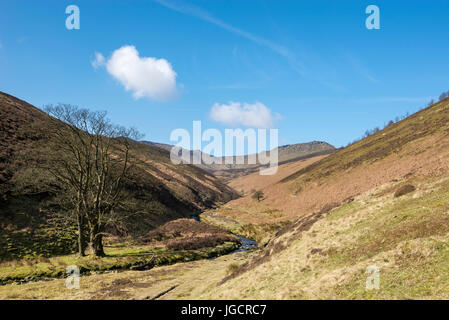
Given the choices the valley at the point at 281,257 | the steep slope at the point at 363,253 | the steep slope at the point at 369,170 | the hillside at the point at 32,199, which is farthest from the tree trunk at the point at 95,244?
the steep slope at the point at 369,170

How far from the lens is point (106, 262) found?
89.5ft

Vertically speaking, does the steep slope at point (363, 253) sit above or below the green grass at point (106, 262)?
above

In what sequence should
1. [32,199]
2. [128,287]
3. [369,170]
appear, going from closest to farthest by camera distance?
1. [128,287]
2. [32,199]
3. [369,170]

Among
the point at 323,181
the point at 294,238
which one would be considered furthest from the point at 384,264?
the point at 323,181

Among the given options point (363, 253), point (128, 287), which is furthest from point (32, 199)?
point (363, 253)

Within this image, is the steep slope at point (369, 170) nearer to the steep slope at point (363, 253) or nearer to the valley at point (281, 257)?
the valley at point (281, 257)

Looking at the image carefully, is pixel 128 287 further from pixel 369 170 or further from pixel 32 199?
pixel 369 170

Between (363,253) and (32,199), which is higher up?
(32,199)

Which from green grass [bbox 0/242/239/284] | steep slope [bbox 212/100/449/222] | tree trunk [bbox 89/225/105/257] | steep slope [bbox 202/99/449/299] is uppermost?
steep slope [bbox 212/100/449/222]

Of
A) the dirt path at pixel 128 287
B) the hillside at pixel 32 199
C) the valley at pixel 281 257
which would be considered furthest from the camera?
the hillside at pixel 32 199

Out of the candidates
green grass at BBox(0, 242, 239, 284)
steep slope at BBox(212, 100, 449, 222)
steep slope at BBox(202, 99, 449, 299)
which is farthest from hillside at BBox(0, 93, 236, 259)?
steep slope at BBox(212, 100, 449, 222)

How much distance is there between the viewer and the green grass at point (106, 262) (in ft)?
75.5

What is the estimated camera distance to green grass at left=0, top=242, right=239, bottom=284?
2300cm

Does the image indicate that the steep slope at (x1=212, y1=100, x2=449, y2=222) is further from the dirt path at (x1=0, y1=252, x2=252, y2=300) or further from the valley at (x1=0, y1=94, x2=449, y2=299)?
the dirt path at (x1=0, y1=252, x2=252, y2=300)
